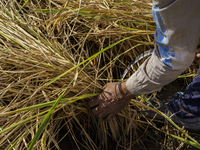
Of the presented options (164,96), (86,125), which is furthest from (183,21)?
(164,96)

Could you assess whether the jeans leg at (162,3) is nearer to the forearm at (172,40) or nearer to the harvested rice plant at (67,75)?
the forearm at (172,40)

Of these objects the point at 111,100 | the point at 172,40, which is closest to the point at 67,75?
the point at 111,100

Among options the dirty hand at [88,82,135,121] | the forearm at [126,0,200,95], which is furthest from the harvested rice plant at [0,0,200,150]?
the forearm at [126,0,200,95]

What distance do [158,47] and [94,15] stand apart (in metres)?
0.54

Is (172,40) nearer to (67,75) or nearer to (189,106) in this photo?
(67,75)

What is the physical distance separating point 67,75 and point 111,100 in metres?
0.26

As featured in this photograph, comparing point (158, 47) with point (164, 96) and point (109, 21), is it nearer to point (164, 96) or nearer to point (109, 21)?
point (109, 21)

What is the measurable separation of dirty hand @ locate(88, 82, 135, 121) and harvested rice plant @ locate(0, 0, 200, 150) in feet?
0.20

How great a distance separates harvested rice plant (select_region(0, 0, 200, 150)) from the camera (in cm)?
101

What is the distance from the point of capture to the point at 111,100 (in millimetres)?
1035

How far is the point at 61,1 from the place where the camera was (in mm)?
1320

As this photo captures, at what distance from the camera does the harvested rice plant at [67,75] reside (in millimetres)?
1009

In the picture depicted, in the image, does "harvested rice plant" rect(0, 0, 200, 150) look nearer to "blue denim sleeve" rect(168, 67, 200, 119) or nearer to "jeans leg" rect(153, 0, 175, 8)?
"blue denim sleeve" rect(168, 67, 200, 119)

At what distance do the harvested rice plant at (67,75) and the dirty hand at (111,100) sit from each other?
60 millimetres
